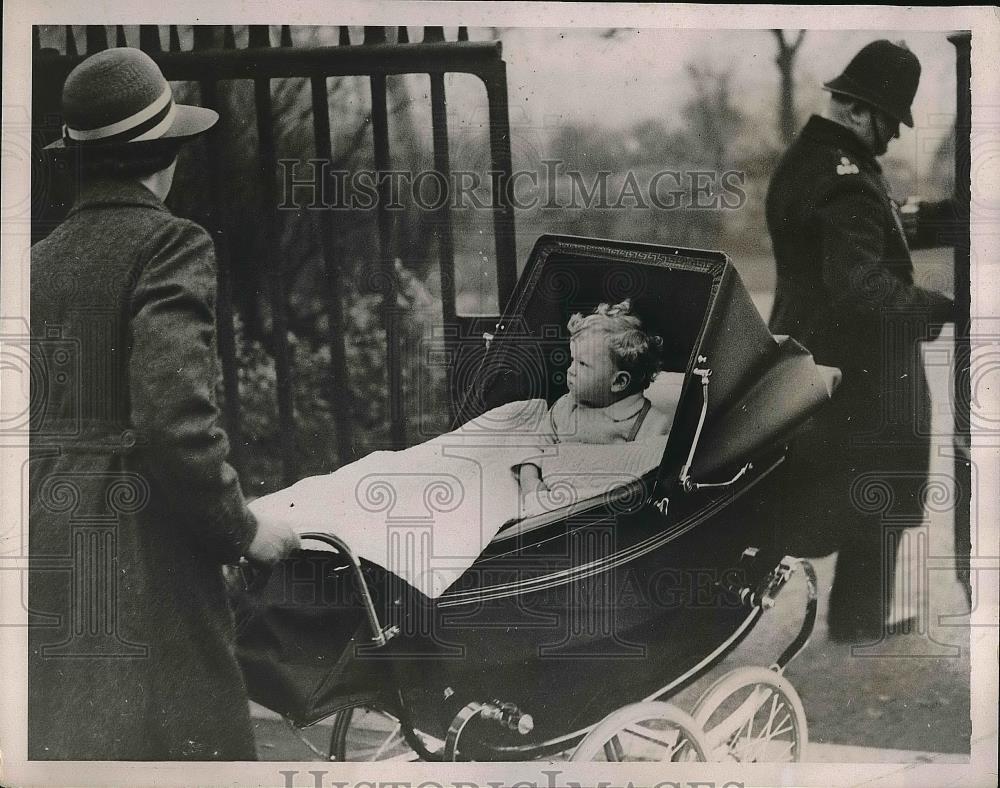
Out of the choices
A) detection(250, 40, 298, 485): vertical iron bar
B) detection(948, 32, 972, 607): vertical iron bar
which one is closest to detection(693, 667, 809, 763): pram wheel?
detection(948, 32, 972, 607): vertical iron bar

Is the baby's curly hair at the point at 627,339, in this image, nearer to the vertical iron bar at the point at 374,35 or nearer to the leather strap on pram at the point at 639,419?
the leather strap on pram at the point at 639,419

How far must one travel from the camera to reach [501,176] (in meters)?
2.84

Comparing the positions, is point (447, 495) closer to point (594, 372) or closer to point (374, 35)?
point (594, 372)

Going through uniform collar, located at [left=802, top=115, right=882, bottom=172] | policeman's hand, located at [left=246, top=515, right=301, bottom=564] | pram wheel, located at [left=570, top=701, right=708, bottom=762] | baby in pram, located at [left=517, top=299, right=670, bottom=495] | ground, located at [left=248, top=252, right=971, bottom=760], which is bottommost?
pram wheel, located at [left=570, top=701, right=708, bottom=762]

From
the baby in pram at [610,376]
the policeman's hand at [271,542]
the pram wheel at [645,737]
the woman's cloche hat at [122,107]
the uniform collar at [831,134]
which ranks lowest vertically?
the pram wheel at [645,737]

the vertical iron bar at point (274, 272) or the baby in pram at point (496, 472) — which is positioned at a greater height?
the vertical iron bar at point (274, 272)

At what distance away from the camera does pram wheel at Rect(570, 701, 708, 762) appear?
9.24 feet

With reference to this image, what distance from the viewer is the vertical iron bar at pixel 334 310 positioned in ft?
9.27

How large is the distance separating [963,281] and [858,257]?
0.37 m

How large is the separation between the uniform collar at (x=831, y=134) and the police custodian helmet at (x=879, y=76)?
0.35ft

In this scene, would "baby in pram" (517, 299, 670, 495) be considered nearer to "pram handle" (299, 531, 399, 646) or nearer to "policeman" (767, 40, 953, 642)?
"policeman" (767, 40, 953, 642)

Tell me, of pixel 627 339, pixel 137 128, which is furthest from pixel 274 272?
pixel 627 339

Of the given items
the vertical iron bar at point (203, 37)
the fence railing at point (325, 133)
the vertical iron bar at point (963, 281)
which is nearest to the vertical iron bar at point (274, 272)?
the fence railing at point (325, 133)

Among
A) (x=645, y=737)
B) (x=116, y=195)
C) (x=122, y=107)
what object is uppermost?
(x=122, y=107)
